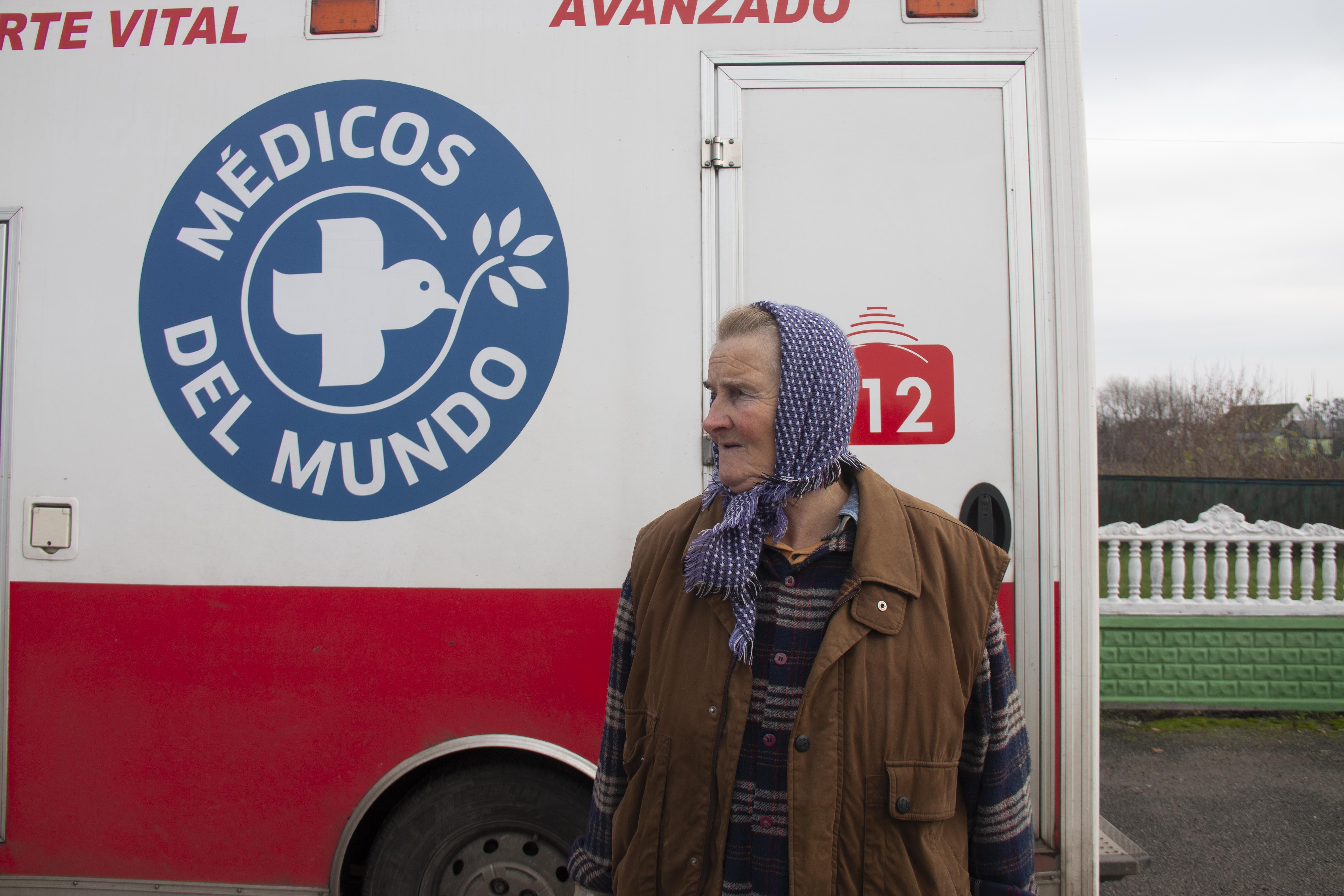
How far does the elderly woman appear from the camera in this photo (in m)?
→ 1.14

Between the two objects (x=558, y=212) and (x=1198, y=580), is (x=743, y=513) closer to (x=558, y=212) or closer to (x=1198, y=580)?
(x=558, y=212)

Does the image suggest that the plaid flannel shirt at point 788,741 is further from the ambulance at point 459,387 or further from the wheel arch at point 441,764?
the wheel arch at point 441,764

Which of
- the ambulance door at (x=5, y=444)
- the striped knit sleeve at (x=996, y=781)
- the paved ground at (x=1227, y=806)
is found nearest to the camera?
the striped knit sleeve at (x=996, y=781)

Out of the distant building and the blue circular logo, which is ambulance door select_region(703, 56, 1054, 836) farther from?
the distant building

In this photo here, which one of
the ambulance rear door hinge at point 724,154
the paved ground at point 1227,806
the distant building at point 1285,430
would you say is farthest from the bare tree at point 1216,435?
Answer: the ambulance rear door hinge at point 724,154

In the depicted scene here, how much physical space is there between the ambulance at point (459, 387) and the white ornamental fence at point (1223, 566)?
391cm

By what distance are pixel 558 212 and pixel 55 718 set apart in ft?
6.35

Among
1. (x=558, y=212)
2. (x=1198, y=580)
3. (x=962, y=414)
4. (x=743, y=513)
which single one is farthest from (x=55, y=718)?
(x=1198, y=580)

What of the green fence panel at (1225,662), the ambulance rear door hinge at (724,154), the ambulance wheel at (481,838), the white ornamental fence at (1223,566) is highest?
the ambulance rear door hinge at (724,154)

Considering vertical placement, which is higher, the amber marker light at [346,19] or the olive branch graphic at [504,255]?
the amber marker light at [346,19]

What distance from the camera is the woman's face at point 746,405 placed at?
129cm

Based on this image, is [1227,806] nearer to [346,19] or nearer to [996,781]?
[996,781]

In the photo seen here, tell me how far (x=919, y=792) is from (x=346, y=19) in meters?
2.32

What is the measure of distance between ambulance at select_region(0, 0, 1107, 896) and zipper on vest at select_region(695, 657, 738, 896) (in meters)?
0.86
